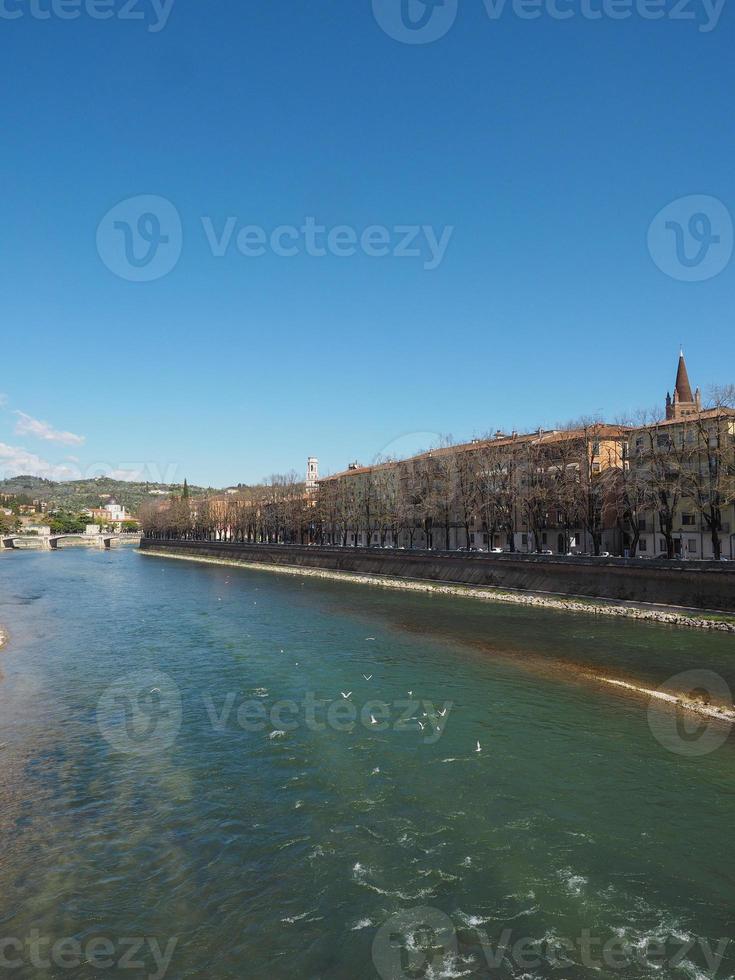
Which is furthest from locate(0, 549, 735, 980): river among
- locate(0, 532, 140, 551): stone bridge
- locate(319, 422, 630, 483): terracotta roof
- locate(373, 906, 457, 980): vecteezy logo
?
locate(0, 532, 140, 551): stone bridge

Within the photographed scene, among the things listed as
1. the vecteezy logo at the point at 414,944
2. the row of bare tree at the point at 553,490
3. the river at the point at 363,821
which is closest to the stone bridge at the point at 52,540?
the row of bare tree at the point at 553,490

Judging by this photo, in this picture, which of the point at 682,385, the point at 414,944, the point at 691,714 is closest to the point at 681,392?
the point at 682,385

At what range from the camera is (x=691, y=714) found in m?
20.5

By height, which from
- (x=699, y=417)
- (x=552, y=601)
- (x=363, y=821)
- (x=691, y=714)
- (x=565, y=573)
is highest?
(x=699, y=417)

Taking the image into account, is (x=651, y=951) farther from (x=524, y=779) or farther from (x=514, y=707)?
(x=514, y=707)

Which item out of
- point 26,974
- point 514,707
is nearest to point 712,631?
point 514,707

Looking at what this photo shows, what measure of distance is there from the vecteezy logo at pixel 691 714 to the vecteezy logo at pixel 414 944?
10019mm

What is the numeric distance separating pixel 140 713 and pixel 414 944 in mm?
14184

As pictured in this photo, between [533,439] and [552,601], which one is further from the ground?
[533,439]

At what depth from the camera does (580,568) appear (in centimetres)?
4806

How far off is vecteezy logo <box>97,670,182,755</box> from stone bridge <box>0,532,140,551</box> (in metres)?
166

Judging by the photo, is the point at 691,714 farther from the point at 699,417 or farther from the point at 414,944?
the point at 699,417

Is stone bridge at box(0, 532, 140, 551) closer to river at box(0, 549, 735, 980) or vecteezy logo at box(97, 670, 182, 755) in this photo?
river at box(0, 549, 735, 980)

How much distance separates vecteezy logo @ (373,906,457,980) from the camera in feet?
30.0
